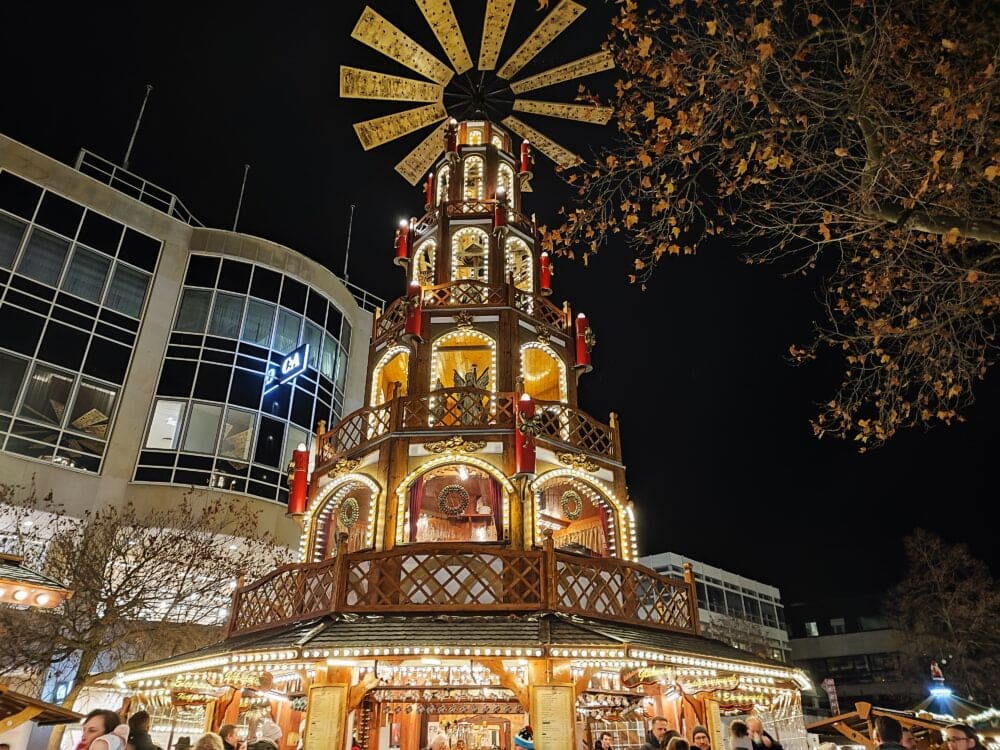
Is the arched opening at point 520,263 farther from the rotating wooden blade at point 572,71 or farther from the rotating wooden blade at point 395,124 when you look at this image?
the rotating wooden blade at point 395,124

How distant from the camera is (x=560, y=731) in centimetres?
1053

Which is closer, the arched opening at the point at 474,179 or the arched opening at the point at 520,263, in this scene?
the arched opening at the point at 520,263

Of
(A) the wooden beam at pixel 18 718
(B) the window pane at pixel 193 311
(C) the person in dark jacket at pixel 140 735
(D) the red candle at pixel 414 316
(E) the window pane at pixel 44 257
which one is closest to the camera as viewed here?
(C) the person in dark jacket at pixel 140 735

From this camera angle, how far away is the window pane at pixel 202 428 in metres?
25.2

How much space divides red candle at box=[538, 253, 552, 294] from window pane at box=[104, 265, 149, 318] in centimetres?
1789

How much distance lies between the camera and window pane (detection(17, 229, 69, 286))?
80.5 ft

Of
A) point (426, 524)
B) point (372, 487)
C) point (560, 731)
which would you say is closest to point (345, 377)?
point (426, 524)

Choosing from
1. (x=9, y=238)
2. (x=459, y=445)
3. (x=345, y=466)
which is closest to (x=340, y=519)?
(x=345, y=466)

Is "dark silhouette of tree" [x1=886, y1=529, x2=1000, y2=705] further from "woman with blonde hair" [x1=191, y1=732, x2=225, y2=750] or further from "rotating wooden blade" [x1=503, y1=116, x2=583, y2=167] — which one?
"woman with blonde hair" [x1=191, y1=732, x2=225, y2=750]

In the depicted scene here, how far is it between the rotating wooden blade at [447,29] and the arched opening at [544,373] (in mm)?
9611

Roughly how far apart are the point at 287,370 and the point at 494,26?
1567cm

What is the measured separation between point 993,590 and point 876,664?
2636 cm

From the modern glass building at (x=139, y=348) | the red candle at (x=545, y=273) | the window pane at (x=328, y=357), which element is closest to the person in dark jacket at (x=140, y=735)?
the red candle at (x=545, y=273)

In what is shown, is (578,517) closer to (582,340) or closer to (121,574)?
(582,340)
